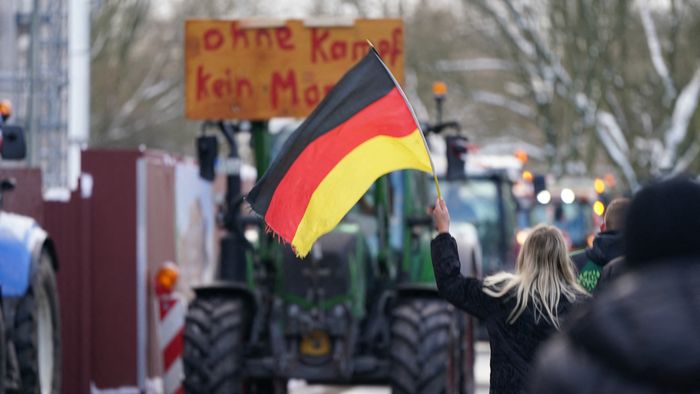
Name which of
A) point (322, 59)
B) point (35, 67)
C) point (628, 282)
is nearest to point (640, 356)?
point (628, 282)

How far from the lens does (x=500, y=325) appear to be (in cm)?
709

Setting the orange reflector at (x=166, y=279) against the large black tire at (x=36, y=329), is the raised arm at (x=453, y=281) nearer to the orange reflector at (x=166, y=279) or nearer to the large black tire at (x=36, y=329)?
the large black tire at (x=36, y=329)

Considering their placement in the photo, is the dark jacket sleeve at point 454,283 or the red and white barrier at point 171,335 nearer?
the dark jacket sleeve at point 454,283

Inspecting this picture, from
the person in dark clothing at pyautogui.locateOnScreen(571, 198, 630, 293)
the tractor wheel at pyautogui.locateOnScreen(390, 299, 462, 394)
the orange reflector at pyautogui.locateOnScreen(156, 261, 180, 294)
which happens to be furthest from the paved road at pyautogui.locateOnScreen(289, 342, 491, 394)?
the person in dark clothing at pyautogui.locateOnScreen(571, 198, 630, 293)

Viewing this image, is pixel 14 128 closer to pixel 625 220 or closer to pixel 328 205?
pixel 328 205

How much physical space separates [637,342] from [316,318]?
28.6 feet

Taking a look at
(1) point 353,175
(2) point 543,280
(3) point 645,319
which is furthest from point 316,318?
(3) point 645,319

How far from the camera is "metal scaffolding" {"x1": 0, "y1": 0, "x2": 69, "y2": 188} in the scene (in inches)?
797

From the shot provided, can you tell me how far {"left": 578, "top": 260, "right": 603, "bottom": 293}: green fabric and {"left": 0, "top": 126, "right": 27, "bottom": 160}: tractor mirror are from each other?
152 inches

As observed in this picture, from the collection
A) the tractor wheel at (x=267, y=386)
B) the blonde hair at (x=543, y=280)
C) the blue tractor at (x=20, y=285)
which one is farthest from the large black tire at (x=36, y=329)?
the blonde hair at (x=543, y=280)

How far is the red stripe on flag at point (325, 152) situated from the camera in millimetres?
7504

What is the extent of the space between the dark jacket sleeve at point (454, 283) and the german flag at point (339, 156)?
0.43 m

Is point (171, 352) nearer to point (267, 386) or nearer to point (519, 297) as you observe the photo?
point (267, 386)

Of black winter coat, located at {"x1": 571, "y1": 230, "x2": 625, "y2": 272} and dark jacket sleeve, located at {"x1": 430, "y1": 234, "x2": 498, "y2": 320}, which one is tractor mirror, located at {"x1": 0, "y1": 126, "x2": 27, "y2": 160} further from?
dark jacket sleeve, located at {"x1": 430, "y1": 234, "x2": 498, "y2": 320}
